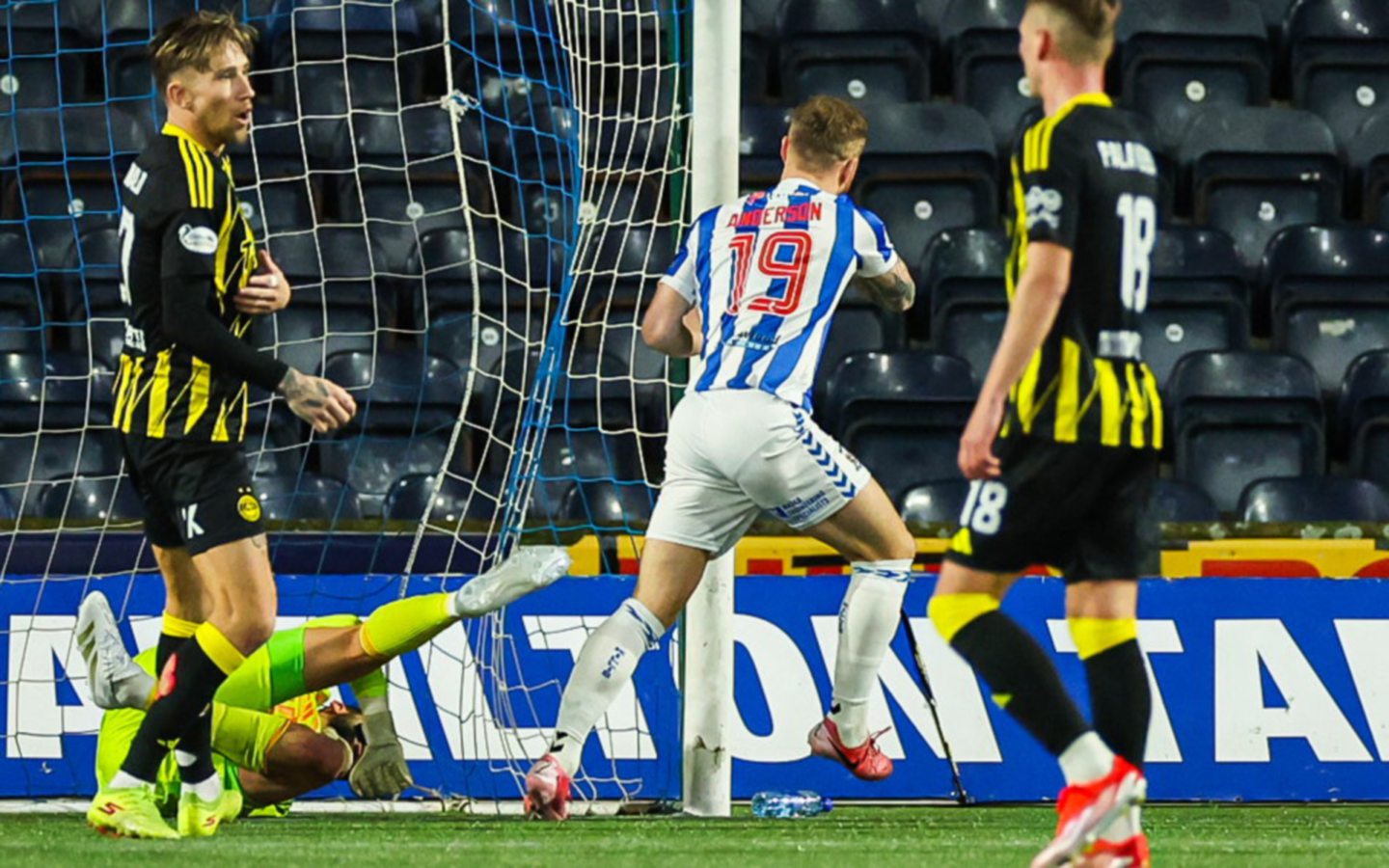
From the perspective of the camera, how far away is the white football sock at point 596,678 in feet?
19.5

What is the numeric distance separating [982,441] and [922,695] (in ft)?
11.8

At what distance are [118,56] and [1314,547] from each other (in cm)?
621

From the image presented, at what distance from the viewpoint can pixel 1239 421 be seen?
941cm

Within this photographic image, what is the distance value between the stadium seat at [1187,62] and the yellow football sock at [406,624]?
605 cm

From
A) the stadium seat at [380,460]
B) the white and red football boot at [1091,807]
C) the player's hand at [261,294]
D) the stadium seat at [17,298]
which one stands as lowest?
the stadium seat at [380,460]

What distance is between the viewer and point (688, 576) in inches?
240

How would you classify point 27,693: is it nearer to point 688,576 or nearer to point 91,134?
point 688,576

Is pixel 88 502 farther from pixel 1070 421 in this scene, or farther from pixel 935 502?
pixel 1070 421

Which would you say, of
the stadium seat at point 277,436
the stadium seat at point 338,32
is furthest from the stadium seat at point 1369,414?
the stadium seat at point 338,32

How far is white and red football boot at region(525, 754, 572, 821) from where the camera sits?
5.87 meters

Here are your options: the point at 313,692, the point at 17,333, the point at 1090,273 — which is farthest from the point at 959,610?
the point at 17,333

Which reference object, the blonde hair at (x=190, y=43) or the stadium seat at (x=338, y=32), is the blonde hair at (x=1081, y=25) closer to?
the blonde hair at (x=190, y=43)

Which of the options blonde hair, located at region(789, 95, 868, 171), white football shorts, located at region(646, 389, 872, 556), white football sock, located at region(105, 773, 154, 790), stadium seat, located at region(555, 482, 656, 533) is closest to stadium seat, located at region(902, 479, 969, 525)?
stadium seat, located at region(555, 482, 656, 533)

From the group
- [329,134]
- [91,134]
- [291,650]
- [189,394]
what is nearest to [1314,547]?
[291,650]
